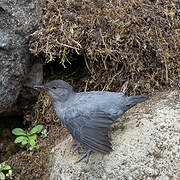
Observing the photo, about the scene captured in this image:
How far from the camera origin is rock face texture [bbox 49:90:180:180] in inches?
123

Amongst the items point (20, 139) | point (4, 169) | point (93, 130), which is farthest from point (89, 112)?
point (4, 169)

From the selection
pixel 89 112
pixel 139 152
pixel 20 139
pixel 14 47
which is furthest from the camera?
pixel 20 139

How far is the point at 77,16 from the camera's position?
4.30m

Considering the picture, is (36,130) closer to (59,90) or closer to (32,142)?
(32,142)

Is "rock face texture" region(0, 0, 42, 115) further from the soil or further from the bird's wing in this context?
the bird's wing

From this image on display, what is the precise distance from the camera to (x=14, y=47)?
409 centimetres

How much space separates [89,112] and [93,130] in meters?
0.24

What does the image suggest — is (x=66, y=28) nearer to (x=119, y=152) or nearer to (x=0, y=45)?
(x=0, y=45)

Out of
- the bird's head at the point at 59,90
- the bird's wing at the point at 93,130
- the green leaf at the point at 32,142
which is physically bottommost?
the green leaf at the point at 32,142

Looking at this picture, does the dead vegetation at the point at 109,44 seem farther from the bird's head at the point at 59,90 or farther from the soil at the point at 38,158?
the bird's head at the point at 59,90

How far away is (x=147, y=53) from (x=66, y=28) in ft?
4.09

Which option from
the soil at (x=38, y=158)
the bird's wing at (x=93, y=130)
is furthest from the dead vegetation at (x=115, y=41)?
the bird's wing at (x=93, y=130)

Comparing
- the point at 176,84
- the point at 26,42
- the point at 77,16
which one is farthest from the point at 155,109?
the point at 26,42

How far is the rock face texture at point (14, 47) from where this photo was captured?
4.02 m
